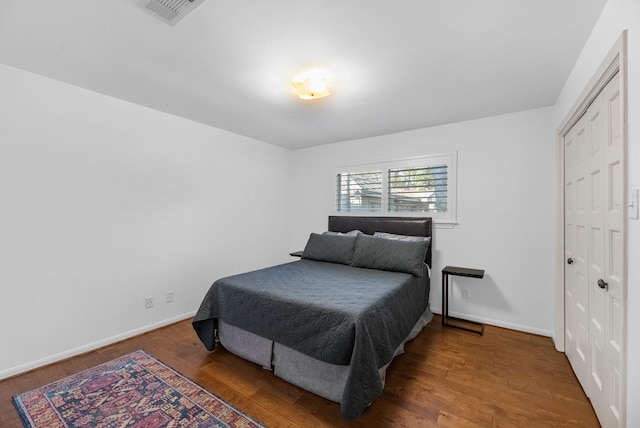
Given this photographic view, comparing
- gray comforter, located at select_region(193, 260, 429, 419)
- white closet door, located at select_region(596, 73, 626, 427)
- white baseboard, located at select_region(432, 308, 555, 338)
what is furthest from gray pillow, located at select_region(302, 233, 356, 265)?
white closet door, located at select_region(596, 73, 626, 427)

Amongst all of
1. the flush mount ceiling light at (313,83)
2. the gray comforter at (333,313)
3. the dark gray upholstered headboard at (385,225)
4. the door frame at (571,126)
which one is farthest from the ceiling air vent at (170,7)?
the dark gray upholstered headboard at (385,225)

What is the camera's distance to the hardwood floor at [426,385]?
65.9 inches

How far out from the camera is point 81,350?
244 centimetres

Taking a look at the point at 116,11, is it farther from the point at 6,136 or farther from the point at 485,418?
the point at 485,418

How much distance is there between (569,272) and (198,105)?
12.5ft

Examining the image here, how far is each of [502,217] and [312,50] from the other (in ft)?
8.75

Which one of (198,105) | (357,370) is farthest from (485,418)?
(198,105)

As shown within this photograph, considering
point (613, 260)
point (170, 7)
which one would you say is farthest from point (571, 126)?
point (170, 7)

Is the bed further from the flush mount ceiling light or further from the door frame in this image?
the flush mount ceiling light

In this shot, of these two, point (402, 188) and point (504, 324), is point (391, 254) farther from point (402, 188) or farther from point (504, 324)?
point (504, 324)

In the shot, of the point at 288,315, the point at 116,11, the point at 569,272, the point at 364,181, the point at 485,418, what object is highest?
the point at 116,11

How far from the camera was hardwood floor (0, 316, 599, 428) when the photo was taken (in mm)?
1675

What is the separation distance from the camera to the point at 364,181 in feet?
13.3

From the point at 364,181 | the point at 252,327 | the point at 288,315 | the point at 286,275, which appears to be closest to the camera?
the point at 288,315
